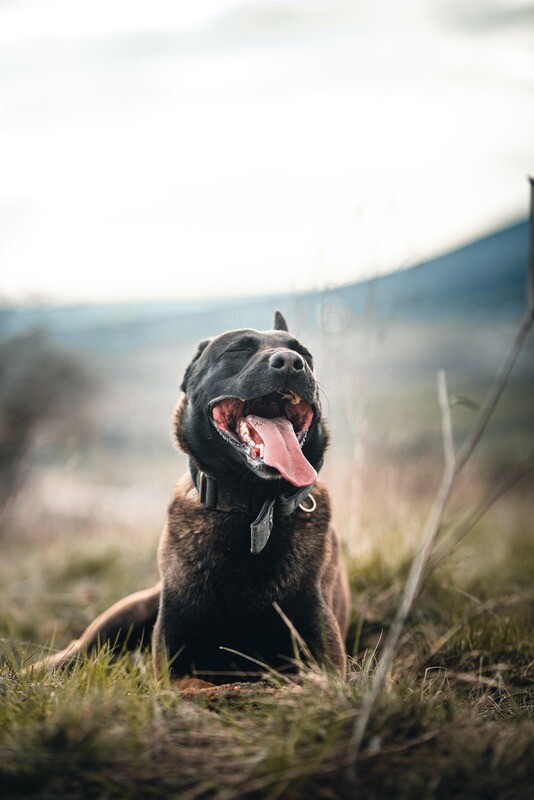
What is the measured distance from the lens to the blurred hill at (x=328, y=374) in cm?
605

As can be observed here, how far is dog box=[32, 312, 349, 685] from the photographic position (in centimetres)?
316

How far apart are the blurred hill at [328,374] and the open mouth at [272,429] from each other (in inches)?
12.6

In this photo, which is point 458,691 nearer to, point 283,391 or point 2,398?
point 283,391

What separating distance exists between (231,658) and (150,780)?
1.24 meters

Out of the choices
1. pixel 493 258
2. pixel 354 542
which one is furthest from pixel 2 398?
pixel 493 258

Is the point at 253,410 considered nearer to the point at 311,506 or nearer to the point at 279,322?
the point at 311,506

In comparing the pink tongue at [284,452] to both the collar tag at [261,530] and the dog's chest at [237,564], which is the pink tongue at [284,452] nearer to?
the collar tag at [261,530]

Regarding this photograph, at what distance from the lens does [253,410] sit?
11.3ft

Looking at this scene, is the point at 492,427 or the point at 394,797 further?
the point at 492,427

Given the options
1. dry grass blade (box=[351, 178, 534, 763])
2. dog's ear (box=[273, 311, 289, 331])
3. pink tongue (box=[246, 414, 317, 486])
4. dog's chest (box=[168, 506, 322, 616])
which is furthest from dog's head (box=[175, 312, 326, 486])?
dry grass blade (box=[351, 178, 534, 763])

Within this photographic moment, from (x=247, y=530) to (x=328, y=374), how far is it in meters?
3.28

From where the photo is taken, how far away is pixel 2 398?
1234 centimetres

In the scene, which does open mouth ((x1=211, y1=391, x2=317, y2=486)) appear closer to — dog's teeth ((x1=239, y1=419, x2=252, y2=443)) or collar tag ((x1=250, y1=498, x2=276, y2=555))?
dog's teeth ((x1=239, y1=419, x2=252, y2=443))

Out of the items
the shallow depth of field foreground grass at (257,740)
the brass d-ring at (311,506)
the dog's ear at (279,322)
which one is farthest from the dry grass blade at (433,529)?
the dog's ear at (279,322)
